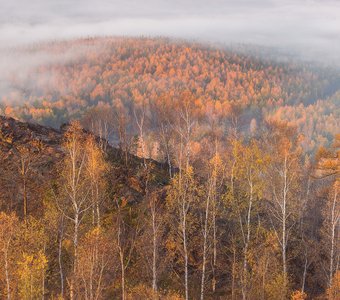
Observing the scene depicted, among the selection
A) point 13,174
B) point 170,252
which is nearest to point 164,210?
point 170,252

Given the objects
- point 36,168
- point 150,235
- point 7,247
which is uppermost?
point 36,168

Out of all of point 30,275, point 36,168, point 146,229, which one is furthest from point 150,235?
point 36,168

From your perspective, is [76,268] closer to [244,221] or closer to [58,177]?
[58,177]

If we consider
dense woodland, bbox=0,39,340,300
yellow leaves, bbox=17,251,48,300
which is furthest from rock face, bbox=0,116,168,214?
yellow leaves, bbox=17,251,48,300

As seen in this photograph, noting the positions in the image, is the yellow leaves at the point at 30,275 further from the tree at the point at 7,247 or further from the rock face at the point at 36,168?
the rock face at the point at 36,168

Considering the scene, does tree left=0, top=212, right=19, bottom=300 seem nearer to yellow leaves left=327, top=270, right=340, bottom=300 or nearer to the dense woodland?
the dense woodland

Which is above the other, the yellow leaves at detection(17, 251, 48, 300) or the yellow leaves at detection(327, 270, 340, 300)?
the yellow leaves at detection(17, 251, 48, 300)

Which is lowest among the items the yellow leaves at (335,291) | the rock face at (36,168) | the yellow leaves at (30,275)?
the yellow leaves at (335,291)

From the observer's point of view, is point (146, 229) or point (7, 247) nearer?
point (7, 247)

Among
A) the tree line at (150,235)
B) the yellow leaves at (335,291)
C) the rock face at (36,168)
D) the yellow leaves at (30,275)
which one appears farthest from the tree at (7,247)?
the yellow leaves at (335,291)

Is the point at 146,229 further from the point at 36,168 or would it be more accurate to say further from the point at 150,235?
the point at 36,168

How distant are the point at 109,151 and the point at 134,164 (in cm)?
635

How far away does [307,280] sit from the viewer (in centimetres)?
5038

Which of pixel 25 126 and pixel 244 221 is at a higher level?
pixel 25 126
